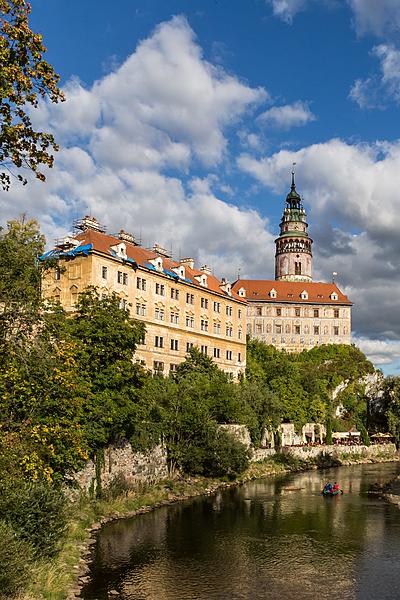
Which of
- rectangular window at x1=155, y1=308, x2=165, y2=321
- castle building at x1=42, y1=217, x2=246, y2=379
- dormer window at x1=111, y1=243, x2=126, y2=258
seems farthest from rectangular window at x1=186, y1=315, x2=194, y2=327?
dormer window at x1=111, y1=243, x2=126, y2=258

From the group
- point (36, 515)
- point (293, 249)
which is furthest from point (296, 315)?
point (36, 515)

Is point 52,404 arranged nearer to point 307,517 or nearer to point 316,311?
point 307,517

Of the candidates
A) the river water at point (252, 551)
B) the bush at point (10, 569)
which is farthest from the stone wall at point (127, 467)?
the bush at point (10, 569)

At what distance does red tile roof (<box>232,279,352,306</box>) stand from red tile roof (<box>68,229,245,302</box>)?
31.2 metres

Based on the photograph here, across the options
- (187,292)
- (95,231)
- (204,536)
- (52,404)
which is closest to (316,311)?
(187,292)

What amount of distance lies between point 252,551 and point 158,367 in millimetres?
32124

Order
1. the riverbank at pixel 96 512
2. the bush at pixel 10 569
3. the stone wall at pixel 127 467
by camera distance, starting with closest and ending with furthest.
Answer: the bush at pixel 10 569 → the riverbank at pixel 96 512 → the stone wall at pixel 127 467

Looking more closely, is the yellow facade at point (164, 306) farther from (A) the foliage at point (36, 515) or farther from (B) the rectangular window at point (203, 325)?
(A) the foliage at point (36, 515)

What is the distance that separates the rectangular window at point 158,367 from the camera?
5925 cm

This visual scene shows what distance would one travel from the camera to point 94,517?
33.5 metres

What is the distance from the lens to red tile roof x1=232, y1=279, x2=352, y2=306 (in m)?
105

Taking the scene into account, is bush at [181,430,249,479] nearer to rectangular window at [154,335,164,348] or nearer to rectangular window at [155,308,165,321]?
rectangular window at [154,335,164,348]

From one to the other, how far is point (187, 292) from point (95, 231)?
13.1 metres

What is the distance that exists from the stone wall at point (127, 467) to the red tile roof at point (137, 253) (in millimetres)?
19700
